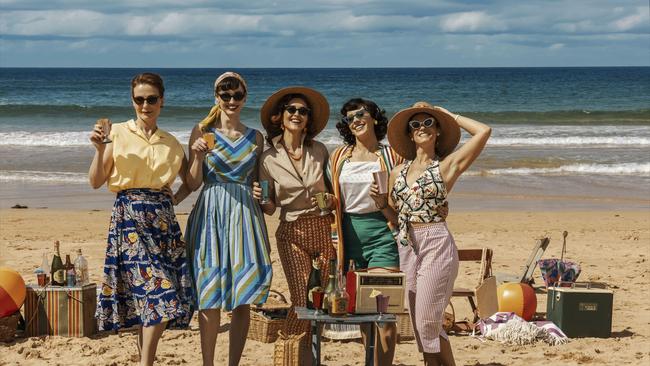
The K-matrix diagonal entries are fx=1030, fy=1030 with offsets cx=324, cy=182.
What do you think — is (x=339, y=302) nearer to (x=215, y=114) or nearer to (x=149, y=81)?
(x=215, y=114)

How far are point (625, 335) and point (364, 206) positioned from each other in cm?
321

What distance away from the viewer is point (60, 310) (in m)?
7.68

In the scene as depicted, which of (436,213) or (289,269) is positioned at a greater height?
(436,213)

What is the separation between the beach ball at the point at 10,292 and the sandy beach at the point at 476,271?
27 cm

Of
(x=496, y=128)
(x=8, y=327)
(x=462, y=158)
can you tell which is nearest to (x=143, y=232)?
(x=462, y=158)

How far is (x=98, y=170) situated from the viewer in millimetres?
5699

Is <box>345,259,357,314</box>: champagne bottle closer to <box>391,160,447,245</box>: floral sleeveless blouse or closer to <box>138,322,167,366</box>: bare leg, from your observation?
<box>391,160,447,245</box>: floral sleeveless blouse

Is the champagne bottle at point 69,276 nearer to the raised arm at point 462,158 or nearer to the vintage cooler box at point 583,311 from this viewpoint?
the raised arm at point 462,158

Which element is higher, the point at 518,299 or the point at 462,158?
A: the point at 462,158

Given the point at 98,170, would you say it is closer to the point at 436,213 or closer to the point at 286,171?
the point at 286,171

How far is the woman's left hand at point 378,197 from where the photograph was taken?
227 inches

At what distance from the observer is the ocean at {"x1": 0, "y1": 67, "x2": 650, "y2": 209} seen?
1841cm

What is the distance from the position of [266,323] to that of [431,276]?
7.74ft

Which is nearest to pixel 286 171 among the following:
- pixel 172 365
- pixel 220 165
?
pixel 220 165
